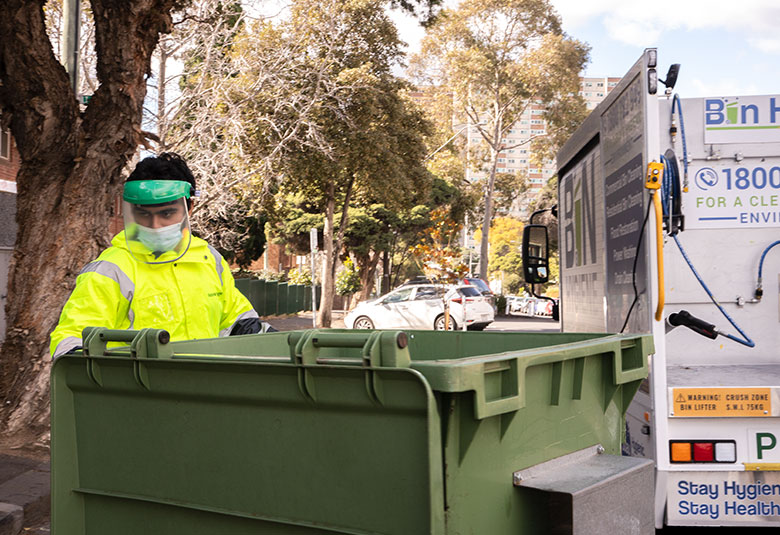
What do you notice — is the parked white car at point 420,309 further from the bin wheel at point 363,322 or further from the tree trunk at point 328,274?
the tree trunk at point 328,274

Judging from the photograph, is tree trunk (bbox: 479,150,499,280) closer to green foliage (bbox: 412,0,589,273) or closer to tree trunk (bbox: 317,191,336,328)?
green foliage (bbox: 412,0,589,273)

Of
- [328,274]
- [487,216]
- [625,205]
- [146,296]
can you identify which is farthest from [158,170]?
[487,216]

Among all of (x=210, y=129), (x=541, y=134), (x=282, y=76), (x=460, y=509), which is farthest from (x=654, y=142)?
(x=541, y=134)

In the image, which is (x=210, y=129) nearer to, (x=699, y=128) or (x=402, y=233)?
(x=699, y=128)

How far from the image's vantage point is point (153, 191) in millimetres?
3266

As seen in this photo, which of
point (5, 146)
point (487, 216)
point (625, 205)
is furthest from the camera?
point (487, 216)

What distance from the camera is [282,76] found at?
17.8 metres

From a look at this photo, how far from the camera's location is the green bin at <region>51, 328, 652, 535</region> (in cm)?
201

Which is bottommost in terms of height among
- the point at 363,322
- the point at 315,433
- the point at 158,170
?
the point at 363,322

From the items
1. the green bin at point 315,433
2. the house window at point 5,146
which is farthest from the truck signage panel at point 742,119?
the house window at point 5,146

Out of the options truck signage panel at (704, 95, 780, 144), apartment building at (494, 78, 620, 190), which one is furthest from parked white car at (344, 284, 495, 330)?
truck signage panel at (704, 95, 780, 144)

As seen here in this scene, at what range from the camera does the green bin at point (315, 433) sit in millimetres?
2014

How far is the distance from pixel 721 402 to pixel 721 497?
436 mm

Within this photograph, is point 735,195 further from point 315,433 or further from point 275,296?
point 275,296
